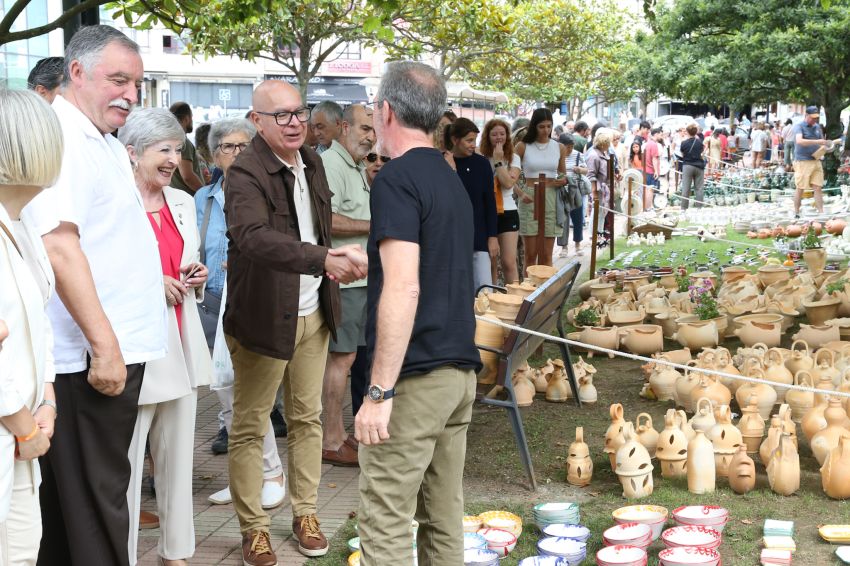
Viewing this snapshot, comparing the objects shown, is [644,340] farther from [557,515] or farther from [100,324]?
[100,324]

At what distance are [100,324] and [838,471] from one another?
3.42 metres

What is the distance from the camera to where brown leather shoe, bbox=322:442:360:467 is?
5379 mm

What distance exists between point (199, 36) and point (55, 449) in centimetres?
576

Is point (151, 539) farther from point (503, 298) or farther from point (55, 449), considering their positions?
point (503, 298)

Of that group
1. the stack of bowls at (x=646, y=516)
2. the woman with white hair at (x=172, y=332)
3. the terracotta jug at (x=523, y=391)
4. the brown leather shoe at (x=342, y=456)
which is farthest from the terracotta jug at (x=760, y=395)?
the woman with white hair at (x=172, y=332)

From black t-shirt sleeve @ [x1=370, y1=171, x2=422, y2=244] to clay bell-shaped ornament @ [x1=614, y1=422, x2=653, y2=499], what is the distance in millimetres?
2429

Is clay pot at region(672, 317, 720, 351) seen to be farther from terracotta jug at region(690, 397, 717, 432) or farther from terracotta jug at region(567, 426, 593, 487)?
terracotta jug at region(567, 426, 593, 487)

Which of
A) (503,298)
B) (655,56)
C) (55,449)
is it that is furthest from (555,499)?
(655,56)

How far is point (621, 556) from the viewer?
386cm

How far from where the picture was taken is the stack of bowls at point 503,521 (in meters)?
4.29

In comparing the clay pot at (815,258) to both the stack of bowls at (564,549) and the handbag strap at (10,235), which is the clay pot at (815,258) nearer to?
the stack of bowls at (564,549)

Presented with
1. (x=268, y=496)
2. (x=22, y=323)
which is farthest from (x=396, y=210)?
(x=268, y=496)

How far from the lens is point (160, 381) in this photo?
335cm

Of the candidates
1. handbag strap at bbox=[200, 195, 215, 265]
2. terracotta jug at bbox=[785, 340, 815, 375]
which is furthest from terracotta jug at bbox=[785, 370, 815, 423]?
handbag strap at bbox=[200, 195, 215, 265]
